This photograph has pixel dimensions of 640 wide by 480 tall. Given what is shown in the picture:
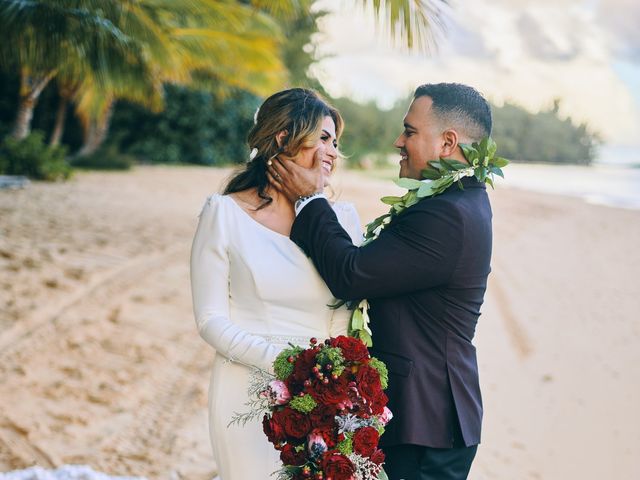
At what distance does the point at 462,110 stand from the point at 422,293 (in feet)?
2.26

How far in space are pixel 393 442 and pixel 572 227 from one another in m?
19.7

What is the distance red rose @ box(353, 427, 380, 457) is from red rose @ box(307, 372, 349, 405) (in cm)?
12

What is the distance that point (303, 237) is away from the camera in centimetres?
239

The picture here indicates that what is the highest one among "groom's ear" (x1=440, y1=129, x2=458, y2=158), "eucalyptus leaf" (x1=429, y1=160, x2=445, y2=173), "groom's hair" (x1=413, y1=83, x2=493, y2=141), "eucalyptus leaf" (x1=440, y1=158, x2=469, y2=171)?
"groom's hair" (x1=413, y1=83, x2=493, y2=141)

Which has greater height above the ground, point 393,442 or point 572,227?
point 393,442

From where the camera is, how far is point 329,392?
189 centimetres

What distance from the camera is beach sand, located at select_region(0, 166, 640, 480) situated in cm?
501

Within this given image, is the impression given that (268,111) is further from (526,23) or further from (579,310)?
(526,23)

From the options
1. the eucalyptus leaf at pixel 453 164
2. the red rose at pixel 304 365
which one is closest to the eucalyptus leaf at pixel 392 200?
the eucalyptus leaf at pixel 453 164

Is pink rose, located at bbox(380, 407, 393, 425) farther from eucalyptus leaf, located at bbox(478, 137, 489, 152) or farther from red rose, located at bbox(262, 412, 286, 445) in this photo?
eucalyptus leaf, located at bbox(478, 137, 489, 152)

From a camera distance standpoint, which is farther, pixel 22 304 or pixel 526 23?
pixel 526 23

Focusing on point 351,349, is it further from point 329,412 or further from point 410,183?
point 410,183

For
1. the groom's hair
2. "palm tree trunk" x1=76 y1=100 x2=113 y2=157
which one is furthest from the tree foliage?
the groom's hair

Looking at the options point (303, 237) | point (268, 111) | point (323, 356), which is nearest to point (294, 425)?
point (323, 356)
